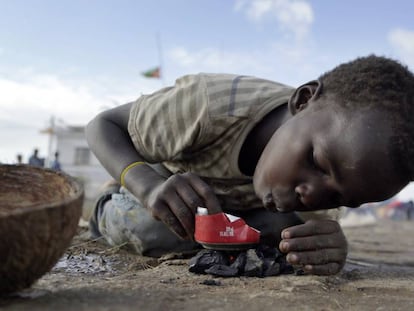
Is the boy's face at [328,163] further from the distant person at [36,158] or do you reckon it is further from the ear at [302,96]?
the distant person at [36,158]

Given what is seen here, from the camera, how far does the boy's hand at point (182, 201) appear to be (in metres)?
1.70

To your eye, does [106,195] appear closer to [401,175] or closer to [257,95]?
[257,95]

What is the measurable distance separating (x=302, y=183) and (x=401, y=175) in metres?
0.35

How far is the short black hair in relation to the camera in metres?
1.57

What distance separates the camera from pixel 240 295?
1.42 m

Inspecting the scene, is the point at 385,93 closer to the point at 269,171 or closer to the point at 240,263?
the point at 269,171

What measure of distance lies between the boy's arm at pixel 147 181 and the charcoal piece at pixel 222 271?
0.51ft

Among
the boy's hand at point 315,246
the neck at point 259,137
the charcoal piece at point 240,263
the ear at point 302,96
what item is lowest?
the charcoal piece at point 240,263

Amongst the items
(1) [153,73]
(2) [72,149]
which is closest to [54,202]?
(1) [153,73]

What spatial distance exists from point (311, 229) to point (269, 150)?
36 centimetres

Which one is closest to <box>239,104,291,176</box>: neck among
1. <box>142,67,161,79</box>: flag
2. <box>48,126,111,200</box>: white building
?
<box>142,67,161,79</box>: flag

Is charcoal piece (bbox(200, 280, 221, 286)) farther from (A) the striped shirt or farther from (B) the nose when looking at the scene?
(A) the striped shirt

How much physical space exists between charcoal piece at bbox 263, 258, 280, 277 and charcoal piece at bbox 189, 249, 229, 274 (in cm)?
16

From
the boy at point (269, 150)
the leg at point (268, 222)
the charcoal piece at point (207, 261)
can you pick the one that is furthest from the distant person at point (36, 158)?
the charcoal piece at point (207, 261)
